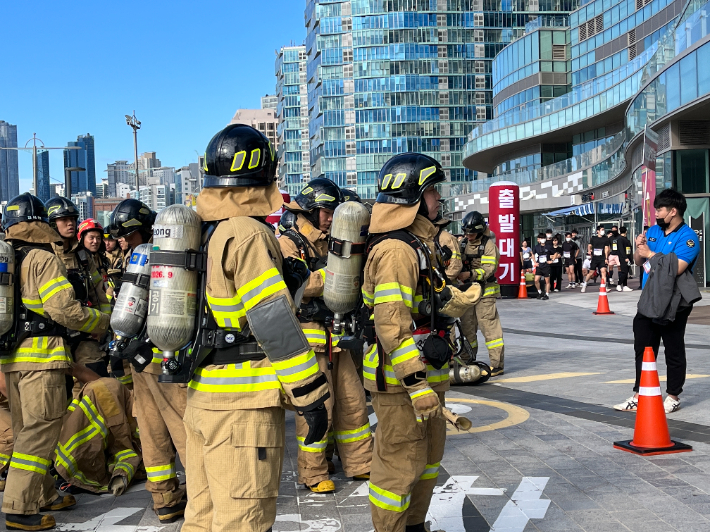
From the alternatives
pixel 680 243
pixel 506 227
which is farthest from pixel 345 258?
pixel 506 227

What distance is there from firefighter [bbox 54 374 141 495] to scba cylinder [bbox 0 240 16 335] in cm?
90

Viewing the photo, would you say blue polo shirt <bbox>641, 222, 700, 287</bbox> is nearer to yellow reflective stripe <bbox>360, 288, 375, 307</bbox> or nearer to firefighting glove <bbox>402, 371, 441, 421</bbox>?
yellow reflective stripe <bbox>360, 288, 375, 307</bbox>

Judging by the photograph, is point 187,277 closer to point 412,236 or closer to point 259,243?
point 259,243

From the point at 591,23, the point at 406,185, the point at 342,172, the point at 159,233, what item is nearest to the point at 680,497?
the point at 406,185

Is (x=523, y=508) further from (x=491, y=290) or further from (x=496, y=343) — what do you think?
(x=491, y=290)

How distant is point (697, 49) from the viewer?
19312 mm

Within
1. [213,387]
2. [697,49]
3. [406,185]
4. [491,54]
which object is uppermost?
[491,54]

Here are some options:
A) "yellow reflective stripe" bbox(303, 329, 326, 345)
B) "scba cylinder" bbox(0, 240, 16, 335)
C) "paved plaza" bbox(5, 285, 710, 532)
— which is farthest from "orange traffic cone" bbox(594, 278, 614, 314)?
"scba cylinder" bbox(0, 240, 16, 335)

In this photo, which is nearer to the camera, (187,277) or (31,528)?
(187,277)

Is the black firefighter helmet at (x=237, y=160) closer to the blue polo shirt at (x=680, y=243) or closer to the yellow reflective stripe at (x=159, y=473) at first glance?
the yellow reflective stripe at (x=159, y=473)

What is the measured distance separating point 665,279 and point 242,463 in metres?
5.25

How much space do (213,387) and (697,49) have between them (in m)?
19.2

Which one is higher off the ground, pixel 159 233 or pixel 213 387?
pixel 159 233

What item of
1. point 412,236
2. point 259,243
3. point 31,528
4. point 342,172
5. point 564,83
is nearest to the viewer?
point 259,243
